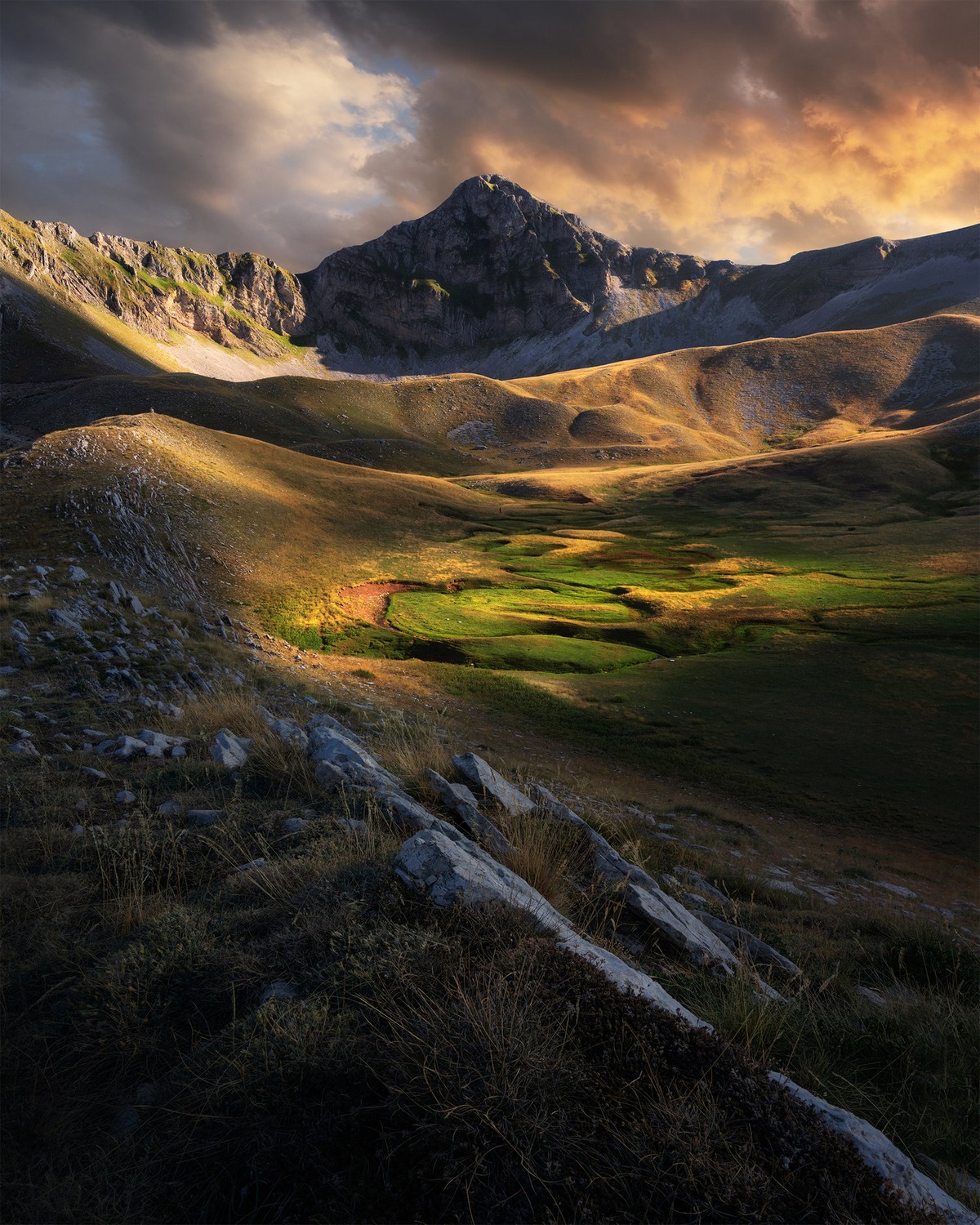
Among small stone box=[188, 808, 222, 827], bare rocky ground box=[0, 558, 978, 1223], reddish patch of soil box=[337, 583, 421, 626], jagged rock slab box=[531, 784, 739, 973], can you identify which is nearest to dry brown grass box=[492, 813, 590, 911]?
bare rocky ground box=[0, 558, 978, 1223]

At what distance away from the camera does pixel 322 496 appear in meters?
51.7

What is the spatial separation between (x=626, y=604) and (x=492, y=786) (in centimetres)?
2930

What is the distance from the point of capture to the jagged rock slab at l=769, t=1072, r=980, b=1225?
2990 millimetres

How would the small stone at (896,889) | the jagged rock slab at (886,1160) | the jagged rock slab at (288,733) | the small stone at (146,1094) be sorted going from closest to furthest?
the jagged rock slab at (886,1160) < the small stone at (146,1094) < the jagged rock slab at (288,733) < the small stone at (896,889)

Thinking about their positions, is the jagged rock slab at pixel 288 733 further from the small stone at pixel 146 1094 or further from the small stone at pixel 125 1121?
the small stone at pixel 125 1121

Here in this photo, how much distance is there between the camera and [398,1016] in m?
3.23

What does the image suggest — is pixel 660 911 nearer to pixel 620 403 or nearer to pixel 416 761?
pixel 416 761

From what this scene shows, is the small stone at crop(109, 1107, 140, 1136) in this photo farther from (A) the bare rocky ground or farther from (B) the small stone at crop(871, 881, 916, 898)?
(B) the small stone at crop(871, 881, 916, 898)

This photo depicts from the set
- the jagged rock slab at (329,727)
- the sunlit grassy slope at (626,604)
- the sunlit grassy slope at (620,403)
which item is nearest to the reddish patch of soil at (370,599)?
the sunlit grassy slope at (626,604)

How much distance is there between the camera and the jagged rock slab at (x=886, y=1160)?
2.99 metres

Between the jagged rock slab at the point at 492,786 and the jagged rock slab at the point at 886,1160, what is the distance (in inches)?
172

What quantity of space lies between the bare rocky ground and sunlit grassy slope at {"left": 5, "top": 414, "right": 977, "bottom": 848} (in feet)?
32.7

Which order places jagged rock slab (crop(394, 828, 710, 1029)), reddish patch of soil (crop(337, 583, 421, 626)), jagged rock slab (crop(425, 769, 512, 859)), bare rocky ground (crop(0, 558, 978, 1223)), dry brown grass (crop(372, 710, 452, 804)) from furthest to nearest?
reddish patch of soil (crop(337, 583, 421, 626)), dry brown grass (crop(372, 710, 452, 804)), jagged rock slab (crop(425, 769, 512, 859)), jagged rock slab (crop(394, 828, 710, 1029)), bare rocky ground (crop(0, 558, 978, 1223))

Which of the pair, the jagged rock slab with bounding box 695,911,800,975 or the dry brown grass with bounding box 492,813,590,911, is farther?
the jagged rock slab with bounding box 695,911,800,975
